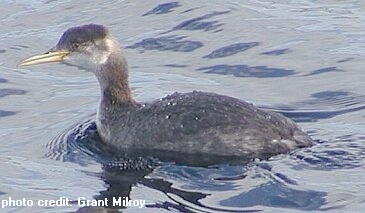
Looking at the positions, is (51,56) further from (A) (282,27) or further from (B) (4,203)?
(A) (282,27)

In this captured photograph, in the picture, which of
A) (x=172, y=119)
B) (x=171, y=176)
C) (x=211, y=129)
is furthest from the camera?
(x=172, y=119)

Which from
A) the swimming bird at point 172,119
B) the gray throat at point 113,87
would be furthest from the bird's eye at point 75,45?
the gray throat at point 113,87

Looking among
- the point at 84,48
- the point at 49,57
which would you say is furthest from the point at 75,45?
the point at 49,57

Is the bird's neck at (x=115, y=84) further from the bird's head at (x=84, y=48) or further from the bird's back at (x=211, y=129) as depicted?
the bird's back at (x=211, y=129)

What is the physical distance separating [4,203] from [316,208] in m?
2.75

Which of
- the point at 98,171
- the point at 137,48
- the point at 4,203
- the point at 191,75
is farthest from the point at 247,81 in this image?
the point at 4,203

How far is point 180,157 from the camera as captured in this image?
480 inches

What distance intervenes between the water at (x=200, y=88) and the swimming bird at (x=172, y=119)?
0.80 feet

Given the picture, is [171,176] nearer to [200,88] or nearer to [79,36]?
[79,36]

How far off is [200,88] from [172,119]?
8.54 feet

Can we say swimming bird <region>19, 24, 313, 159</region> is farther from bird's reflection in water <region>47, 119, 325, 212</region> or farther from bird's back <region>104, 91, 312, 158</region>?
bird's reflection in water <region>47, 119, 325, 212</region>

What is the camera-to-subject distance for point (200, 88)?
14.9m

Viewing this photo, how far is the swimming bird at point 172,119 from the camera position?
12023mm

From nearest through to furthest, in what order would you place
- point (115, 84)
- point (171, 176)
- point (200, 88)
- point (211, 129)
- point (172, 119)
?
1. point (171, 176)
2. point (211, 129)
3. point (172, 119)
4. point (115, 84)
5. point (200, 88)
